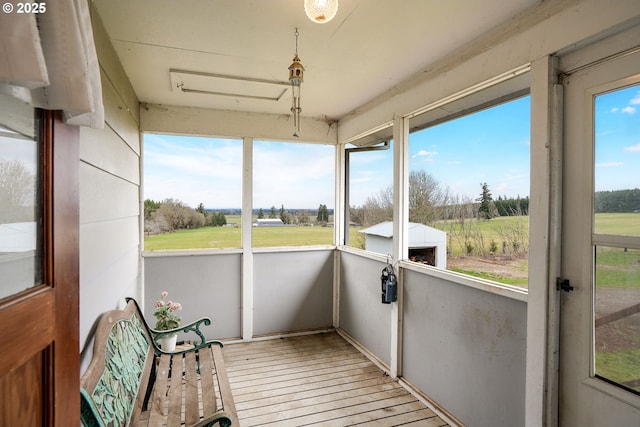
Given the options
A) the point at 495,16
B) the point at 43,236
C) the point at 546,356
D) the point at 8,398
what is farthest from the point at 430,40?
the point at 8,398

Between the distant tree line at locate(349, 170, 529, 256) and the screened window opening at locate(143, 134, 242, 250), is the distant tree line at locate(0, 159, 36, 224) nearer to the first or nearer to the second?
the distant tree line at locate(349, 170, 529, 256)

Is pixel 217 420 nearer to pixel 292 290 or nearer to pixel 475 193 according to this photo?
pixel 475 193

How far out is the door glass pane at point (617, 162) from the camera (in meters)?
1.37

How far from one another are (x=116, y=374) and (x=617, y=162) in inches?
97.2

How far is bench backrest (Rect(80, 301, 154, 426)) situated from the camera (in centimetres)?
127

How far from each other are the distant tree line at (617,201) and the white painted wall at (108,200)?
2.27 metres

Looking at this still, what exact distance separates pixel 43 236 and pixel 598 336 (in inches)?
83.7

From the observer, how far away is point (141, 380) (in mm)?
1868

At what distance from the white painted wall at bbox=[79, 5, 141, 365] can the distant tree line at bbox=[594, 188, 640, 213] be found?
2.27 meters

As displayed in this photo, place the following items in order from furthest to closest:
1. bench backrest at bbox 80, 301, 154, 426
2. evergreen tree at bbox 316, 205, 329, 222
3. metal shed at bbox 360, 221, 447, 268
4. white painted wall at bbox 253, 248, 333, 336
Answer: evergreen tree at bbox 316, 205, 329, 222 → white painted wall at bbox 253, 248, 333, 336 → metal shed at bbox 360, 221, 447, 268 → bench backrest at bbox 80, 301, 154, 426

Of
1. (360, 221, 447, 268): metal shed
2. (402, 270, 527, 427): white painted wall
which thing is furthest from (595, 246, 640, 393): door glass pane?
(360, 221, 447, 268): metal shed

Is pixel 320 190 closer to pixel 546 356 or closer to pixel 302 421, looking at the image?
pixel 302 421

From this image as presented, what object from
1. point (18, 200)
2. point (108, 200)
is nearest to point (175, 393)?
point (108, 200)

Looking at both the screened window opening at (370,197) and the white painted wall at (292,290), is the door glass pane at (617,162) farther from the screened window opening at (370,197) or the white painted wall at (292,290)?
the white painted wall at (292,290)
